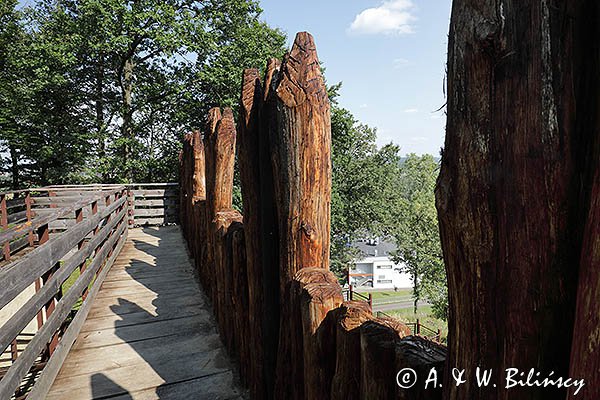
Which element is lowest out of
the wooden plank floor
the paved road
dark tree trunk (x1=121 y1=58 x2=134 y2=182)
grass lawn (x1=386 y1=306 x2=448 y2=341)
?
the paved road

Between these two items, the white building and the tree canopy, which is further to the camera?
the white building

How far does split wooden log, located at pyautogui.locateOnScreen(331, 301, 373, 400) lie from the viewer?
4.59 ft

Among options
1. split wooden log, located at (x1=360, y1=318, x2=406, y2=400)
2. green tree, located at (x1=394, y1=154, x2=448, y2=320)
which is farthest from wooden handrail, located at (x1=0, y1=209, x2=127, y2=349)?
green tree, located at (x1=394, y1=154, x2=448, y2=320)

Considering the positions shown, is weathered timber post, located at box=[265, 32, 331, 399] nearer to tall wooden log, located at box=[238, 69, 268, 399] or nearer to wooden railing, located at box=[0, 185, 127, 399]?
tall wooden log, located at box=[238, 69, 268, 399]

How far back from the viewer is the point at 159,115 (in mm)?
18875

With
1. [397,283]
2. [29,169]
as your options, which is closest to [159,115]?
[29,169]

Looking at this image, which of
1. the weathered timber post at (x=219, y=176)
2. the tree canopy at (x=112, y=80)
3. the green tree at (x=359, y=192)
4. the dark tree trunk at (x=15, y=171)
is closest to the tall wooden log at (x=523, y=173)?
the weathered timber post at (x=219, y=176)

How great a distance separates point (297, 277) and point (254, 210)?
67cm

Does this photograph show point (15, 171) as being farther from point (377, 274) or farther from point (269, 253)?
point (377, 274)

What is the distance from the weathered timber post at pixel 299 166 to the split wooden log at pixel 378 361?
24.0 inches

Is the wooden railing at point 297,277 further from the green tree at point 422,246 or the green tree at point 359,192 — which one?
the green tree at point 422,246

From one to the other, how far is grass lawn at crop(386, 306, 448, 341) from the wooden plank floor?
75.5 ft

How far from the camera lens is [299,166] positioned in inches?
71.6

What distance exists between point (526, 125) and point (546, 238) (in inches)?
9.4
